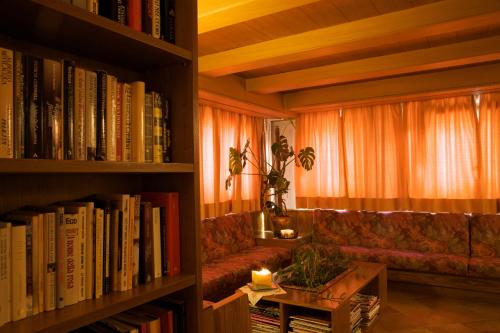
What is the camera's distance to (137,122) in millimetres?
1048

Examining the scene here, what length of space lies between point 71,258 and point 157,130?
0.43m

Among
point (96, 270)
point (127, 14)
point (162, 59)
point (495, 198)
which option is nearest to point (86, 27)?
point (127, 14)

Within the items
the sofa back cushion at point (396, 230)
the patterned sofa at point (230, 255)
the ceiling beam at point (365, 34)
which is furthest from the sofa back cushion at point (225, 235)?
the ceiling beam at point (365, 34)

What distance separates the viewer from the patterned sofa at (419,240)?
3.61 metres

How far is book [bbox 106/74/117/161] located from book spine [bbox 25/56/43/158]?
0.17 meters

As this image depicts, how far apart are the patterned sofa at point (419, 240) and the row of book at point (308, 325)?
5.80 feet

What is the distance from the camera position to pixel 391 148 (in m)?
4.45

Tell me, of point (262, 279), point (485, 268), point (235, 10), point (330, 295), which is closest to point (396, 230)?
point (485, 268)

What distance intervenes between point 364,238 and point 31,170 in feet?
13.5

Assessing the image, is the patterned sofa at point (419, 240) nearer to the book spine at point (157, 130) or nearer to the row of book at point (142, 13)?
the book spine at point (157, 130)

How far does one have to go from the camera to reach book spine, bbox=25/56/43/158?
0.81m

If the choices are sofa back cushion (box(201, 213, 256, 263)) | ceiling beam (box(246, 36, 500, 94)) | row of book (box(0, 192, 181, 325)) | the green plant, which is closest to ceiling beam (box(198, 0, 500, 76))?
ceiling beam (box(246, 36, 500, 94))

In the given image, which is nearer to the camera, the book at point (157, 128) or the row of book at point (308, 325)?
the book at point (157, 128)

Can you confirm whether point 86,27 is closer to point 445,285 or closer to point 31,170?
point 31,170
